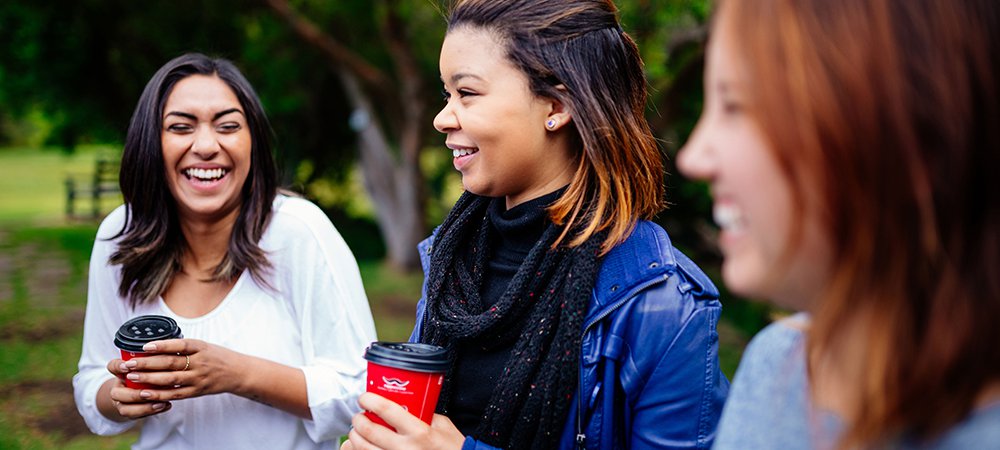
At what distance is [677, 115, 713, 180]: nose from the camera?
3.56 ft

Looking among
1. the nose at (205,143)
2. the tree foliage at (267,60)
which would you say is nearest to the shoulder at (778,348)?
the nose at (205,143)

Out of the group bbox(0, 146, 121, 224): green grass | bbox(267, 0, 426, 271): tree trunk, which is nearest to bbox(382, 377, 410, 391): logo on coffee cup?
bbox(267, 0, 426, 271): tree trunk

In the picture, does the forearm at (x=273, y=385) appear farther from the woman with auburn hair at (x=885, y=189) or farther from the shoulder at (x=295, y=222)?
the woman with auburn hair at (x=885, y=189)

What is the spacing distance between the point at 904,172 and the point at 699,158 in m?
0.25

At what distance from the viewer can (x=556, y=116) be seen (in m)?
1.94

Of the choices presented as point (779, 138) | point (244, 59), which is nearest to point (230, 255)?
point (779, 138)

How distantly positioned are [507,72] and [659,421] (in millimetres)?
835

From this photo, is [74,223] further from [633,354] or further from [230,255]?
[633,354]

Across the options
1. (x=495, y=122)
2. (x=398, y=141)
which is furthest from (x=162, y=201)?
(x=398, y=141)

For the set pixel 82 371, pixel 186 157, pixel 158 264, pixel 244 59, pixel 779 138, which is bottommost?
pixel 244 59

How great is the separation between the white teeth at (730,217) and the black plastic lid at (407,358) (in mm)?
738

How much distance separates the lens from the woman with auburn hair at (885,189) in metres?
0.92

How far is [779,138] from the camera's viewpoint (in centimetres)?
98

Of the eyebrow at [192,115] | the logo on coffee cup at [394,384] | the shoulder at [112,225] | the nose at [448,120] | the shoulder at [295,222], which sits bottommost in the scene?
the shoulder at [112,225]
